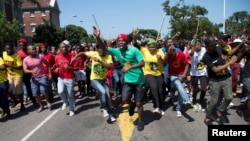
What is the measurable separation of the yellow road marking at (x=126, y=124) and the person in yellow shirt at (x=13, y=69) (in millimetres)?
3122

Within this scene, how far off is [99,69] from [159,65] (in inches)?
57.5

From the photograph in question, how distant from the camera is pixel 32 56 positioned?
344 inches

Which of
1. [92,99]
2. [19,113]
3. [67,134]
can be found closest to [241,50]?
[67,134]

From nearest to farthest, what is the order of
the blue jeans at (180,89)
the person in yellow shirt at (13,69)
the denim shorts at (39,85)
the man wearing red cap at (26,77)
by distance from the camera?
the blue jeans at (180,89), the person in yellow shirt at (13,69), the denim shorts at (39,85), the man wearing red cap at (26,77)

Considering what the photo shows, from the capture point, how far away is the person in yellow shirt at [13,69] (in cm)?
866

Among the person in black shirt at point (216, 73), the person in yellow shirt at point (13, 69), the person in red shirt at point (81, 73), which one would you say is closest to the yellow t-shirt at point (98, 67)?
the person in black shirt at point (216, 73)

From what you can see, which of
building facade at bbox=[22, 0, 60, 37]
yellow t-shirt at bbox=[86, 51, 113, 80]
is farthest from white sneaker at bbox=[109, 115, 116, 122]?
building facade at bbox=[22, 0, 60, 37]

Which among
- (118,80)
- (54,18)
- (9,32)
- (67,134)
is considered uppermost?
(54,18)

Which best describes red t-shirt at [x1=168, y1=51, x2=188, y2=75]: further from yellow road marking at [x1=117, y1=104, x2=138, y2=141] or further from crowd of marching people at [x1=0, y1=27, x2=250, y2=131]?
yellow road marking at [x1=117, y1=104, x2=138, y2=141]

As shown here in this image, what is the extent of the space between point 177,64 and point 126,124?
1867mm

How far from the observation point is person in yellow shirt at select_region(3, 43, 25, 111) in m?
8.66

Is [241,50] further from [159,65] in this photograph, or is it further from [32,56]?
[32,56]

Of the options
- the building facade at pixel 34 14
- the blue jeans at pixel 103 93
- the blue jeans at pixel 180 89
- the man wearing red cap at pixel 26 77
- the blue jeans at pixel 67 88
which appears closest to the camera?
the blue jeans at pixel 180 89

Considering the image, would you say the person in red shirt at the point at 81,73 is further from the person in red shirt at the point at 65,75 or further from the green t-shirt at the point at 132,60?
the green t-shirt at the point at 132,60
